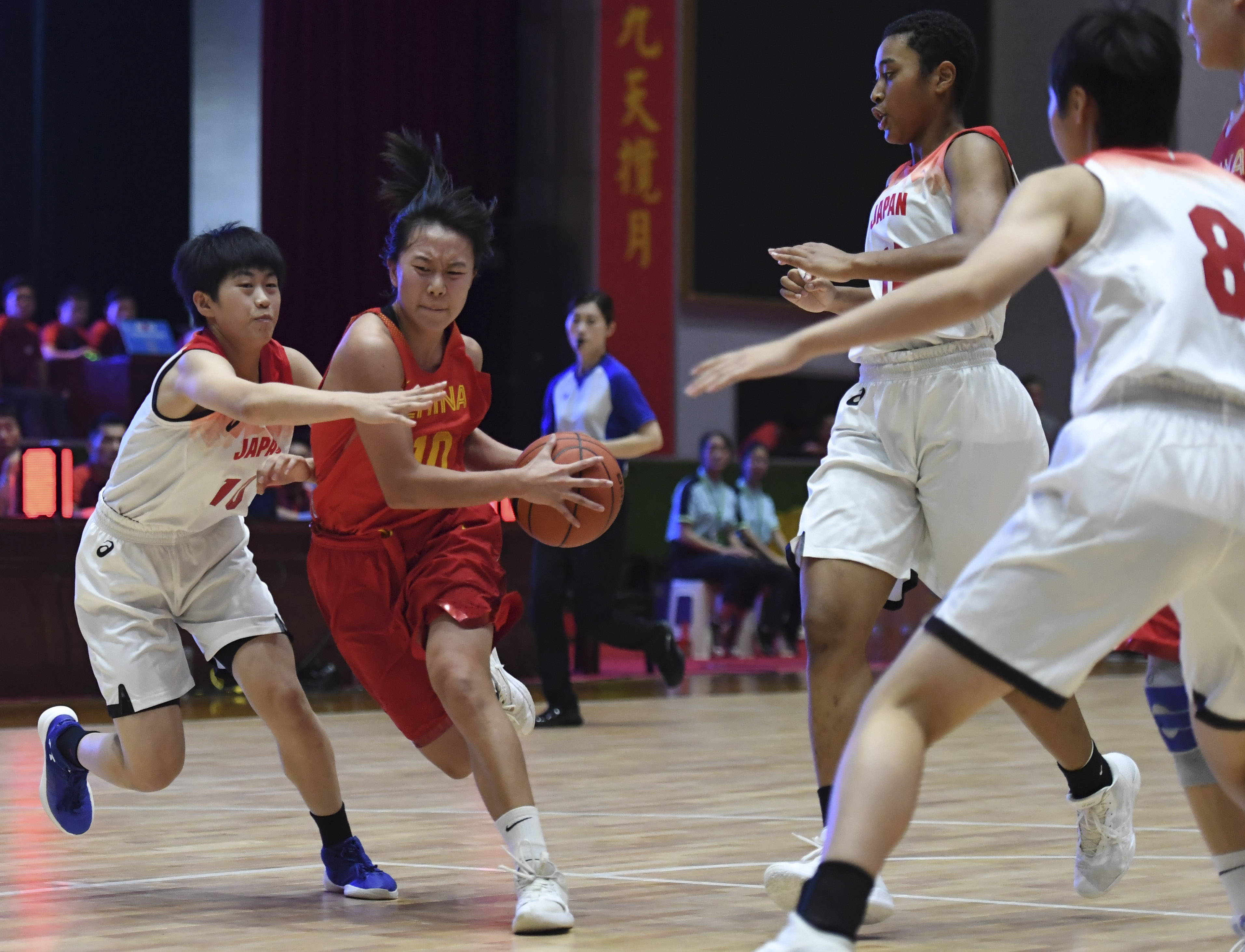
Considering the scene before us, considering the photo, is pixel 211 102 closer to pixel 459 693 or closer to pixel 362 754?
pixel 362 754

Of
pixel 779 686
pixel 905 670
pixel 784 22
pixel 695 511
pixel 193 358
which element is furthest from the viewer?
pixel 784 22

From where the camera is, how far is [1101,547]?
2.28m

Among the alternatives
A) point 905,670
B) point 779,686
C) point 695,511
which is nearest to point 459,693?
point 905,670

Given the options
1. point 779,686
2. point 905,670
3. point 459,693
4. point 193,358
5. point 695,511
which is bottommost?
point 779,686

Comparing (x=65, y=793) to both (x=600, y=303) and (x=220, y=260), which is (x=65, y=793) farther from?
(x=600, y=303)

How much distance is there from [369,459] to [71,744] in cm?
112

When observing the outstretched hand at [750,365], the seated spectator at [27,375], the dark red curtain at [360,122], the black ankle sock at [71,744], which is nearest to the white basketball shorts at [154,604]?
the black ankle sock at [71,744]

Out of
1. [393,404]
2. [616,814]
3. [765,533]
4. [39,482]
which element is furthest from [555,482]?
[765,533]

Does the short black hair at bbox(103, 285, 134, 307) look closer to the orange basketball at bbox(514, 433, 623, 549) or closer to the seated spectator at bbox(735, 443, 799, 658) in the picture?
the seated spectator at bbox(735, 443, 799, 658)

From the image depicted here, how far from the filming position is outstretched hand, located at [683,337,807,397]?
2.29 m

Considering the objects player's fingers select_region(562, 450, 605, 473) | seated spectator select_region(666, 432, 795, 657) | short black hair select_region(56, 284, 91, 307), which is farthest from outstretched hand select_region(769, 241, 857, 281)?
short black hair select_region(56, 284, 91, 307)

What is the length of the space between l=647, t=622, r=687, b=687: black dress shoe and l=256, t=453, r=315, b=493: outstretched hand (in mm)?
4110

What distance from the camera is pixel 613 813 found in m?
4.98

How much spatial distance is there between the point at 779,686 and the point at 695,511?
1895 mm
